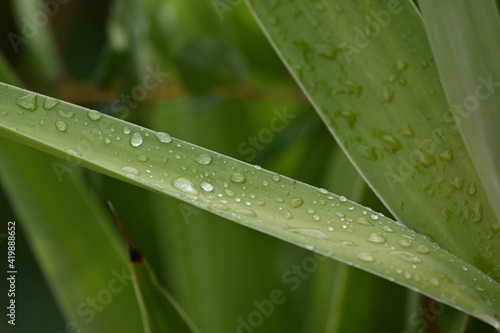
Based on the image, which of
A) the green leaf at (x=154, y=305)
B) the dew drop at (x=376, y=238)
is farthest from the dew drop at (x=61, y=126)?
the dew drop at (x=376, y=238)

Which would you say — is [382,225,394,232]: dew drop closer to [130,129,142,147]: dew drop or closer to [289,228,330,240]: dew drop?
[289,228,330,240]: dew drop

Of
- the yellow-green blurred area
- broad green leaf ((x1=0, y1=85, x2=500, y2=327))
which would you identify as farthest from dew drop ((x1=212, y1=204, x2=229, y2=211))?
the yellow-green blurred area

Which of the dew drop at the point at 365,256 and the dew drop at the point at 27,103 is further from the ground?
the dew drop at the point at 27,103

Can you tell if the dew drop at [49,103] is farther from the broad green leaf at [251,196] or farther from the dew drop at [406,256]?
the dew drop at [406,256]

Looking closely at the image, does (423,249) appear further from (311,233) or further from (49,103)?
(49,103)

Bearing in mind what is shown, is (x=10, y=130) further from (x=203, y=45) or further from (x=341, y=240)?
(x=203, y=45)

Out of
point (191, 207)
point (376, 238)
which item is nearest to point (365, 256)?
point (376, 238)
